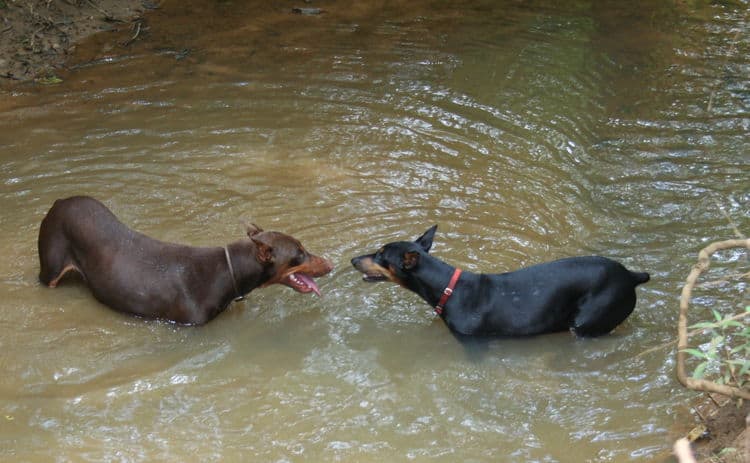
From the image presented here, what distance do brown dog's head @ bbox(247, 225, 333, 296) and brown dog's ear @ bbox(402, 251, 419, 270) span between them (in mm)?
828

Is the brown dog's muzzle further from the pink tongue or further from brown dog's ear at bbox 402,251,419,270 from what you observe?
brown dog's ear at bbox 402,251,419,270

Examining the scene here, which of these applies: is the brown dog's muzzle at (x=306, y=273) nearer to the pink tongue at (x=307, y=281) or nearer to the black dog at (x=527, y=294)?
the pink tongue at (x=307, y=281)

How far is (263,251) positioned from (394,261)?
119cm

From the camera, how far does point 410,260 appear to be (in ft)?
22.9

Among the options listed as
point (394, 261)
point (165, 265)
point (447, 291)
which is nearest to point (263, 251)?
point (165, 265)

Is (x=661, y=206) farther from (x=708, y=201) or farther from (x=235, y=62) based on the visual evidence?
(x=235, y=62)

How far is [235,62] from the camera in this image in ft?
42.2

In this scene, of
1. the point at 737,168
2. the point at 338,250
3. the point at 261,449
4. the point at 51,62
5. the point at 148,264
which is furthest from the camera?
the point at 51,62

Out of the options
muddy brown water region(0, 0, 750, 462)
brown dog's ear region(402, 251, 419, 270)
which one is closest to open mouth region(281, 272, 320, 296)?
muddy brown water region(0, 0, 750, 462)

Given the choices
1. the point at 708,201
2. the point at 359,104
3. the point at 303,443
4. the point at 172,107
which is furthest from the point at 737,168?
the point at 172,107

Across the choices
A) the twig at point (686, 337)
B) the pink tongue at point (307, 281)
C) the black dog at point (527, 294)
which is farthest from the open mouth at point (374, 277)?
the twig at point (686, 337)

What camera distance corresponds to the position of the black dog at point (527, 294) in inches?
268

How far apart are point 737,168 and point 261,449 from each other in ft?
22.9

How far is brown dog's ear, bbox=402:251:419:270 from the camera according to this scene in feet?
22.8
